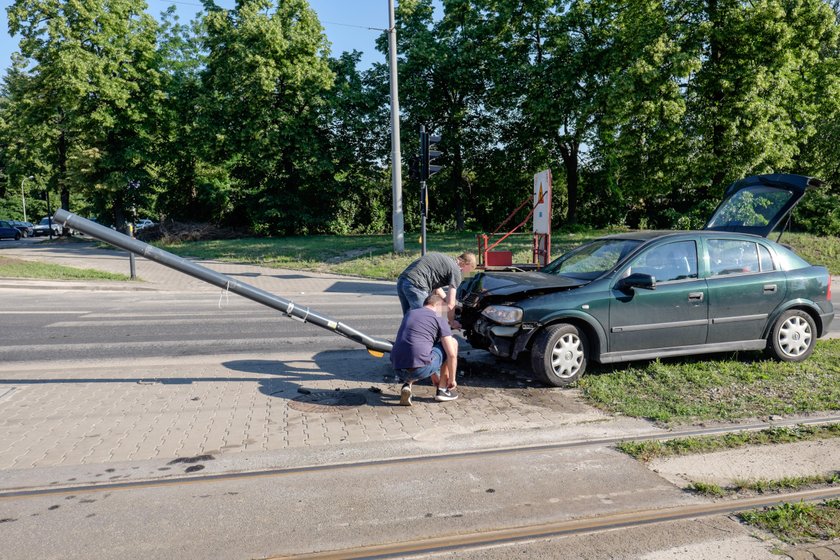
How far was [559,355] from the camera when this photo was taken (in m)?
6.41

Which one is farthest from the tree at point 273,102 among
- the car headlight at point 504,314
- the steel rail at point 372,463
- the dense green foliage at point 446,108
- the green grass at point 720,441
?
the green grass at point 720,441


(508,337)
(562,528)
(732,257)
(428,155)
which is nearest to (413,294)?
(508,337)

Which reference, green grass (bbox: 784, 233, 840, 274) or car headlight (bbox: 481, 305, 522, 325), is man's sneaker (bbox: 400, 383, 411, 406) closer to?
car headlight (bbox: 481, 305, 522, 325)

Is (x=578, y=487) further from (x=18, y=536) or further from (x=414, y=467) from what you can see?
(x=18, y=536)

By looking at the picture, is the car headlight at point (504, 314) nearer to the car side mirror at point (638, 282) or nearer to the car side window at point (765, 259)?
the car side mirror at point (638, 282)

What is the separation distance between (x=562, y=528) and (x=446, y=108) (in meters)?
29.5

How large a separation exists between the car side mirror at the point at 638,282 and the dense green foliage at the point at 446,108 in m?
16.8

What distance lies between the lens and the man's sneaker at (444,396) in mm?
6059

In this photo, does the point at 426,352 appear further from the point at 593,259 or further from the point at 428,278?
the point at 593,259

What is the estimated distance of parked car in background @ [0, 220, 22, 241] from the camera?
1719 inches

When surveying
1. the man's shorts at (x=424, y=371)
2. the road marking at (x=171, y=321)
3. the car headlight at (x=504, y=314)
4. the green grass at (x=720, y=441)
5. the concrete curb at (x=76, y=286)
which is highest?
the car headlight at (x=504, y=314)

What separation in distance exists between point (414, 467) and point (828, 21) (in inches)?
943

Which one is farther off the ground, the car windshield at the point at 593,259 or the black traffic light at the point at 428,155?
the black traffic light at the point at 428,155

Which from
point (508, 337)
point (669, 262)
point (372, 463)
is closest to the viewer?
point (372, 463)
